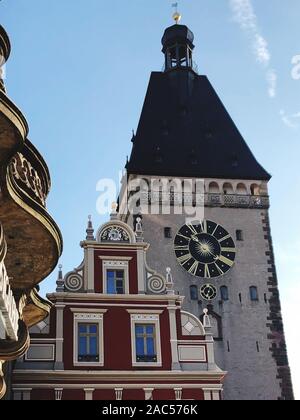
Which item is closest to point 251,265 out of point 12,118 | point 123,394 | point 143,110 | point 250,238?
point 250,238

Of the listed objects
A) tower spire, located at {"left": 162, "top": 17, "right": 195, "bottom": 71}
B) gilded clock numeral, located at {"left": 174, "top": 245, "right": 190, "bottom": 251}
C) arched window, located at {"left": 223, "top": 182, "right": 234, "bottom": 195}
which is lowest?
gilded clock numeral, located at {"left": 174, "top": 245, "right": 190, "bottom": 251}

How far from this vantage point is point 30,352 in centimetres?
2350

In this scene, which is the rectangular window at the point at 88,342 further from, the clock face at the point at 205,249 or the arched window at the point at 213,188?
the arched window at the point at 213,188

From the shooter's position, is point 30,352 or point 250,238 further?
point 250,238

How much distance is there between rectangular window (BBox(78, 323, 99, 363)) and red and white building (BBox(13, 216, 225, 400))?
32 millimetres

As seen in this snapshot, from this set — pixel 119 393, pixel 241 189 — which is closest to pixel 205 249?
pixel 241 189

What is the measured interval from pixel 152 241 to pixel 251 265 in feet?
16.8

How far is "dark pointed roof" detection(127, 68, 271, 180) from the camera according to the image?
131ft

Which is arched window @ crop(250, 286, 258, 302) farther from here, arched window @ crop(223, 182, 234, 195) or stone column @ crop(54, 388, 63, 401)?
stone column @ crop(54, 388, 63, 401)

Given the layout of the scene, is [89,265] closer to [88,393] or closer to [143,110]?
[88,393]

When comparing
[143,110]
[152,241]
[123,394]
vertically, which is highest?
[143,110]

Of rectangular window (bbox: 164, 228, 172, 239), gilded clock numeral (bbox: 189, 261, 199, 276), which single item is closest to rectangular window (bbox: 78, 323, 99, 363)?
gilded clock numeral (bbox: 189, 261, 199, 276)

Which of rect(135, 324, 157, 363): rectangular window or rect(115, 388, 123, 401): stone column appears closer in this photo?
rect(115, 388, 123, 401): stone column

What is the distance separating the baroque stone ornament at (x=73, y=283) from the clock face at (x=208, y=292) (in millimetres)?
11129
